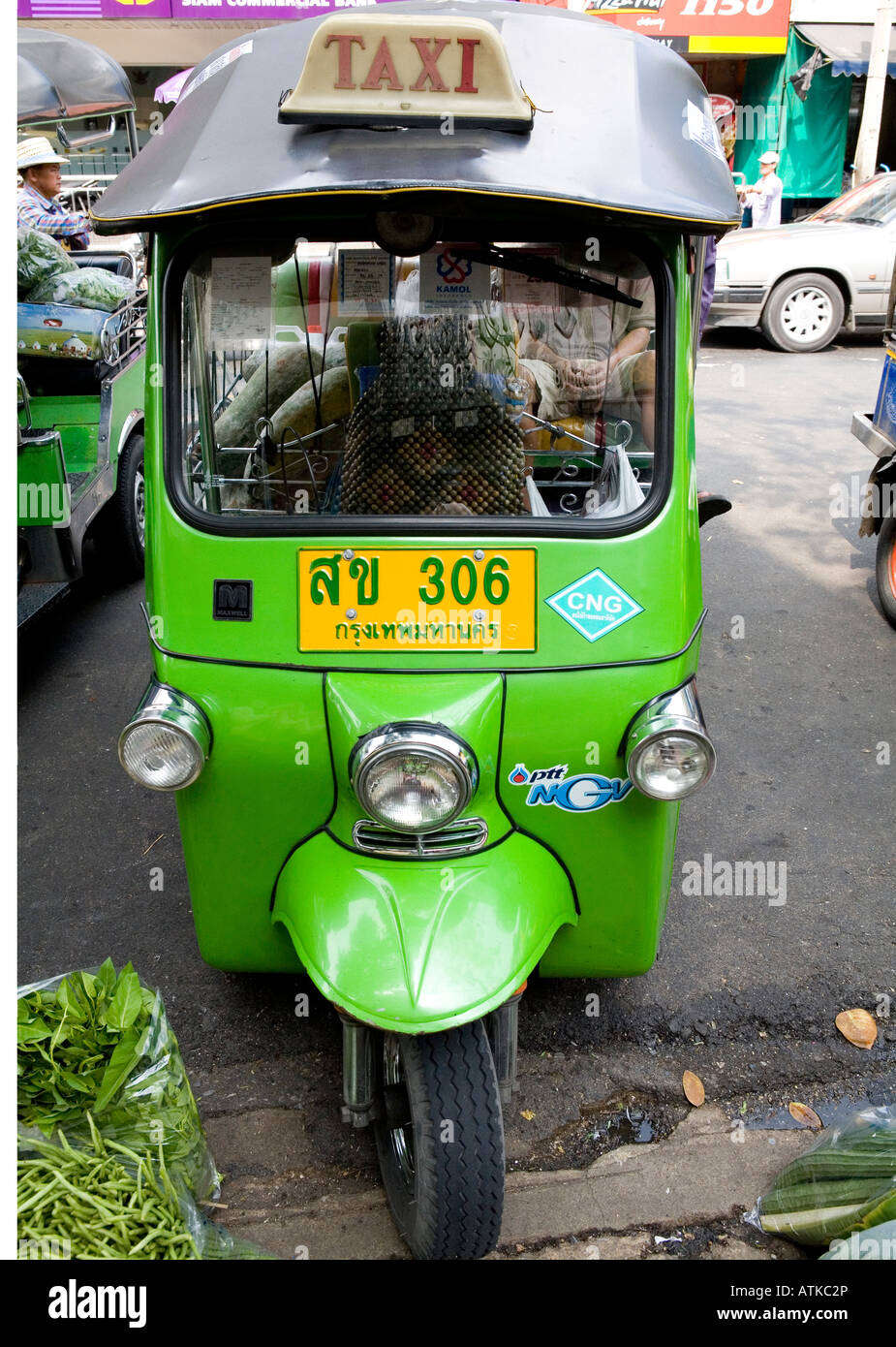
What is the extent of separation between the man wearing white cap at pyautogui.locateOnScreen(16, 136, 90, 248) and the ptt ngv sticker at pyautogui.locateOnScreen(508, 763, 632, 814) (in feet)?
19.5

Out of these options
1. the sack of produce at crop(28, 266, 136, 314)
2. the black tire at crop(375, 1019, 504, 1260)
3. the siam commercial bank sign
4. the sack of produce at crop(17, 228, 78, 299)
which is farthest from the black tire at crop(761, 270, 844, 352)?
the black tire at crop(375, 1019, 504, 1260)

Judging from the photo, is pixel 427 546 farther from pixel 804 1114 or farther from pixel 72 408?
pixel 72 408

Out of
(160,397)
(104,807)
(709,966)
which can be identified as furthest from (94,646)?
(709,966)

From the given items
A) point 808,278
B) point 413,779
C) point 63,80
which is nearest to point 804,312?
point 808,278

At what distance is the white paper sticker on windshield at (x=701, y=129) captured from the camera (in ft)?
8.46

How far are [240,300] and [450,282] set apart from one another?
516 mm

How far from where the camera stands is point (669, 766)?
2354 millimetres

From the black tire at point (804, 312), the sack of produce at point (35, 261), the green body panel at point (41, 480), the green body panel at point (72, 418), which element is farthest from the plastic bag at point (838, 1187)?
the black tire at point (804, 312)

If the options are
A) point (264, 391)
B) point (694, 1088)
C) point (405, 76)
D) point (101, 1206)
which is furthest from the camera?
point (694, 1088)

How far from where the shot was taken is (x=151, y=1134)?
2238 mm

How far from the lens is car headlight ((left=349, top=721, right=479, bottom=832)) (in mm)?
2229

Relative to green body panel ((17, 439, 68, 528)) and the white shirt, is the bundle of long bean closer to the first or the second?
green body panel ((17, 439, 68, 528))

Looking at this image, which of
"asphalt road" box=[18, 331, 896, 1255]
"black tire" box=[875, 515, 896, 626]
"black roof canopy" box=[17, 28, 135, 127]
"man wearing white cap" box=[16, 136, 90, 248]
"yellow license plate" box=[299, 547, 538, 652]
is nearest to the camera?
"yellow license plate" box=[299, 547, 538, 652]

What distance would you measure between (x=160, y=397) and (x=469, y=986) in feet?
5.02
